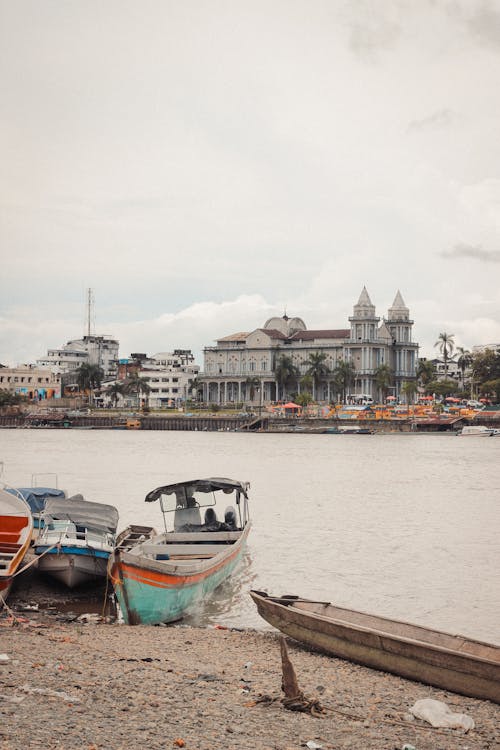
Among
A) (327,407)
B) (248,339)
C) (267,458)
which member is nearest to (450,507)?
(267,458)

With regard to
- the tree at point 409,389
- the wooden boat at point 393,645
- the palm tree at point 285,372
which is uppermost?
the palm tree at point 285,372

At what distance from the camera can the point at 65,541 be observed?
68.8 feet

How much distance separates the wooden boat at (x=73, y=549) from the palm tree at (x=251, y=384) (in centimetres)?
14805

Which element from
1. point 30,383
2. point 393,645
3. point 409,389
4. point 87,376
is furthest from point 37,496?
point 30,383

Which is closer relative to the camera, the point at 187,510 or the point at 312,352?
the point at 187,510

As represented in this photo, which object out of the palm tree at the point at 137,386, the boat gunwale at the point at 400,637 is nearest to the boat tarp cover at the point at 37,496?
the boat gunwale at the point at 400,637

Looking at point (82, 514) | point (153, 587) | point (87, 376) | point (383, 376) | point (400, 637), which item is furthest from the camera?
point (87, 376)

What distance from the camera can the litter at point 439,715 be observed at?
1205 cm

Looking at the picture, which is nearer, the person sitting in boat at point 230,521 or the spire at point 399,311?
the person sitting in boat at point 230,521

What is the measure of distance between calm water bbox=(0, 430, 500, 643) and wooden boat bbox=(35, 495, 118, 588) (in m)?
2.66

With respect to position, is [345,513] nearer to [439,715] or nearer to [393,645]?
[393,645]

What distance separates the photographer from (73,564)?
20547 millimetres

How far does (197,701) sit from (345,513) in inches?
1174

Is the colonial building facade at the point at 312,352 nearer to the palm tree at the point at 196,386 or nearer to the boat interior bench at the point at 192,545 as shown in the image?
the palm tree at the point at 196,386
